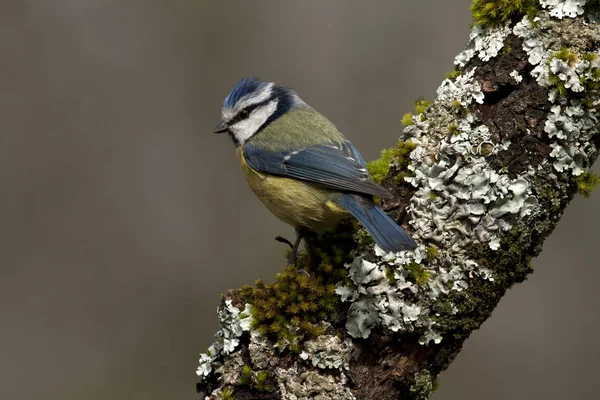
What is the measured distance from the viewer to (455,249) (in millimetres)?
1916

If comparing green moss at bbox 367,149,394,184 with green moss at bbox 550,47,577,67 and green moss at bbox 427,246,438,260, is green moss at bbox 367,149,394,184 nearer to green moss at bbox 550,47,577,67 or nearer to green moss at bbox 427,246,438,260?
green moss at bbox 427,246,438,260

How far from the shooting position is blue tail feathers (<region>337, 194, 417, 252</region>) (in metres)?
1.89

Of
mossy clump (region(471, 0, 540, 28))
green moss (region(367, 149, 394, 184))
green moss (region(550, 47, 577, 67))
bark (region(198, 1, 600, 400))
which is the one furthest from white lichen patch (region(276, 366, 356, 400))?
mossy clump (region(471, 0, 540, 28))

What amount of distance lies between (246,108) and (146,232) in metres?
2.11

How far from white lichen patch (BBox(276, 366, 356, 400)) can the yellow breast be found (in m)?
0.65

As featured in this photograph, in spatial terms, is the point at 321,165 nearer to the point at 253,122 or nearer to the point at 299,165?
the point at 299,165

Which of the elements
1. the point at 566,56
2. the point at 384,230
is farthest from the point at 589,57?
the point at 384,230

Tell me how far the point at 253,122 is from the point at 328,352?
4.53 ft

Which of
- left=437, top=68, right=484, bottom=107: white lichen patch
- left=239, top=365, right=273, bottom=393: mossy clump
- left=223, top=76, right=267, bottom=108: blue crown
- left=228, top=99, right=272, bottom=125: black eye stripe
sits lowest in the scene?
left=239, top=365, right=273, bottom=393: mossy clump

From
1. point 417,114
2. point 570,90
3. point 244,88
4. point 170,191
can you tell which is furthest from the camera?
point 170,191

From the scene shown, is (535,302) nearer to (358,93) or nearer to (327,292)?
(358,93)

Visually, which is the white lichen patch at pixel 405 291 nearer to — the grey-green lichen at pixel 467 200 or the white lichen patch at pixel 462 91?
the grey-green lichen at pixel 467 200

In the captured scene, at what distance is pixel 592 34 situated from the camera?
1.92 m

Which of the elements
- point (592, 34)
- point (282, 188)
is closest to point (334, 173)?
point (282, 188)
